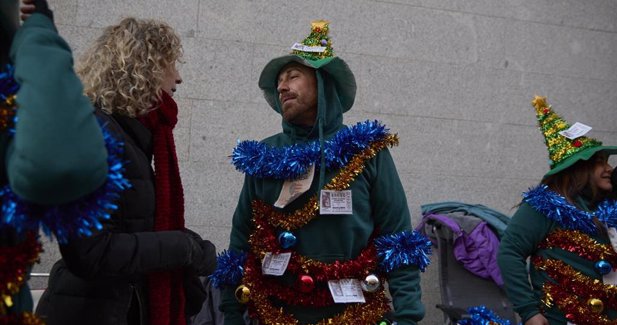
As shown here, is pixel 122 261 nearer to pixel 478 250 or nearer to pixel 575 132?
pixel 575 132

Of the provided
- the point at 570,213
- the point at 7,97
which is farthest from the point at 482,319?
the point at 7,97

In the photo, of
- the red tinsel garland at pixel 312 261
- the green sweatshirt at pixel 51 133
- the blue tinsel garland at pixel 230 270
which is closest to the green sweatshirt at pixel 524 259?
the red tinsel garland at pixel 312 261

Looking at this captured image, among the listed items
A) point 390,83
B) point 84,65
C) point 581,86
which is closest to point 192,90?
point 390,83

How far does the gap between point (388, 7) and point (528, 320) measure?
2.69 metres

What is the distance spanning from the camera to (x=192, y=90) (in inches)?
175

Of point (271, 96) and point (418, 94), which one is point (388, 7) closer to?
point (418, 94)

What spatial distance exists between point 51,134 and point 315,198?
4.83 feet

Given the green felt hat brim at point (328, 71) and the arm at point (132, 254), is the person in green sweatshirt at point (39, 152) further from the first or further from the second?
the green felt hat brim at point (328, 71)

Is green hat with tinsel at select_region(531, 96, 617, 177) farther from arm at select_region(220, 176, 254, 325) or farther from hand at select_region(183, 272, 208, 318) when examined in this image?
hand at select_region(183, 272, 208, 318)

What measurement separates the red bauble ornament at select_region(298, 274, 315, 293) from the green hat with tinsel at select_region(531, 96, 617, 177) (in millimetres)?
1563

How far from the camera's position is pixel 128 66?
2.11 meters

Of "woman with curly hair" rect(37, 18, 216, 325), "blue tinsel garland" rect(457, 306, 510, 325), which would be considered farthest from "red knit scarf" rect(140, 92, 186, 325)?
"blue tinsel garland" rect(457, 306, 510, 325)

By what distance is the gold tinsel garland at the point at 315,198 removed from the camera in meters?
2.52

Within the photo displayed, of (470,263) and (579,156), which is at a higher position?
(579,156)
